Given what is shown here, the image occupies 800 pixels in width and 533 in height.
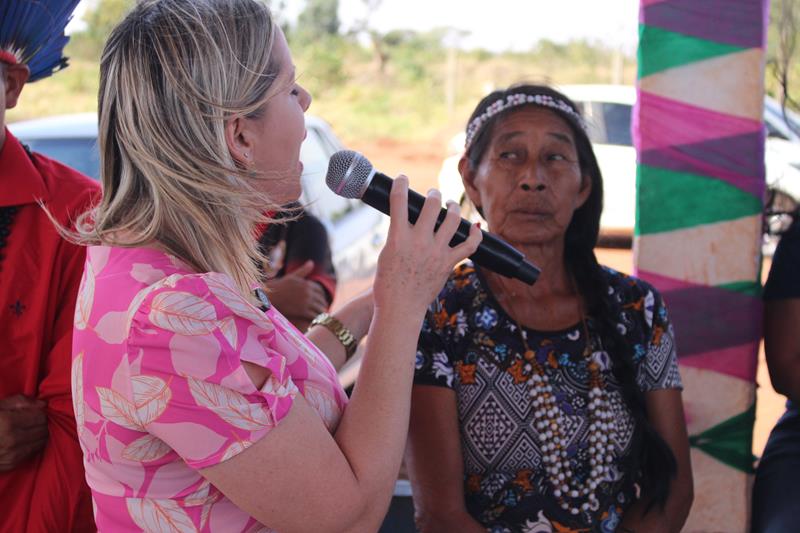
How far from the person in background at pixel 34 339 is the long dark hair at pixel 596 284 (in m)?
1.19

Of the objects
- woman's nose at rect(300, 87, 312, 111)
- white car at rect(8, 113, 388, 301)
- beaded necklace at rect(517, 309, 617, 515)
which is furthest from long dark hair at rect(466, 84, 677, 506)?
white car at rect(8, 113, 388, 301)

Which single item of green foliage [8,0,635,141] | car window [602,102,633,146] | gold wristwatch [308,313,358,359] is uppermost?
gold wristwatch [308,313,358,359]

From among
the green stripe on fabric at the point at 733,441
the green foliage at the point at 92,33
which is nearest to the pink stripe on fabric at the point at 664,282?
the green stripe on fabric at the point at 733,441

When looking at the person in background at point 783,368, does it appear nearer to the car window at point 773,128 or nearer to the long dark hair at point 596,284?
the long dark hair at point 596,284

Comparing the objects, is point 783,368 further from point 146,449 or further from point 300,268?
point 146,449

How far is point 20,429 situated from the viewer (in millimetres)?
1758

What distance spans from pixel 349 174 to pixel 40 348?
786mm

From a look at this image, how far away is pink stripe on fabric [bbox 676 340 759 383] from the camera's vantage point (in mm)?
2641

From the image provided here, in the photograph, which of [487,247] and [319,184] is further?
[319,184]

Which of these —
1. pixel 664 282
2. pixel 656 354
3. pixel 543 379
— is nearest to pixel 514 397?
pixel 543 379

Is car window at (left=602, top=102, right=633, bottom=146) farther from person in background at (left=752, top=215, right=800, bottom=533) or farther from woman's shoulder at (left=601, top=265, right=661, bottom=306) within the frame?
woman's shoulder at (left=601, top=265, right=661, bottom=306)

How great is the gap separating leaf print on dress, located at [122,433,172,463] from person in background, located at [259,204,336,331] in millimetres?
1595

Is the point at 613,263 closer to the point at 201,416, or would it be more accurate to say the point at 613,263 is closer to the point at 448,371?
the point at 448,371

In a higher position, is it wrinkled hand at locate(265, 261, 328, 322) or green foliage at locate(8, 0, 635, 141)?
wrinkled hand at locate(265, 261, 328, 322)
